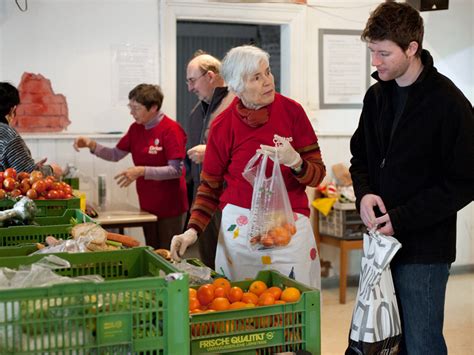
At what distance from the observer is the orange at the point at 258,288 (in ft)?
5.64

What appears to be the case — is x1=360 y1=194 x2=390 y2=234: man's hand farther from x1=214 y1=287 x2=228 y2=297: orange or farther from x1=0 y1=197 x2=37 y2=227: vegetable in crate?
x1=0 y1=197 x2=37 y2=227: vegetable in crate

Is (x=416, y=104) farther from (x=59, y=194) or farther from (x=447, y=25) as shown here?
(x=447, y=25)

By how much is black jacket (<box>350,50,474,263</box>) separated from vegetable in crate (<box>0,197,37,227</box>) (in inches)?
49.4

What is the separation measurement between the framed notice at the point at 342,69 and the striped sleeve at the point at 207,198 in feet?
9.26

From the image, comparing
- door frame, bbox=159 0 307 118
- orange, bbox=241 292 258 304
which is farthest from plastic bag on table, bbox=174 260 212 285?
door frame, bbox=159 0 307 118

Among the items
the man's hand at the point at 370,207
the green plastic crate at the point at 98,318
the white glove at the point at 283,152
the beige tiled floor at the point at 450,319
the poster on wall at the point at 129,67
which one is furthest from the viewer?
the poster on wall at the point at 129,67

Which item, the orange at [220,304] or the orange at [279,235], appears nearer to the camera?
the orange at [220,304]

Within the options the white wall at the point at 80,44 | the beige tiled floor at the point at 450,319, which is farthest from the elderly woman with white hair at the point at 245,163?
the white wall at the point at 80,44

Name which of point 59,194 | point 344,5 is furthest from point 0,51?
point 344,5

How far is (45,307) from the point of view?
125cm

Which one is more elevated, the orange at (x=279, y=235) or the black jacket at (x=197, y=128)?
the black jacket at (x=197, y=128)

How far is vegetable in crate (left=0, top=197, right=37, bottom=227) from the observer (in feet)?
7.73

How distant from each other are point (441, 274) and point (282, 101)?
835 millimetres

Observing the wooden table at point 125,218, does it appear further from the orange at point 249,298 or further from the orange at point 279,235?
the orange at point 249,298
